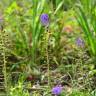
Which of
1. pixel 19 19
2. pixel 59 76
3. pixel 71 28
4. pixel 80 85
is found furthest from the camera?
pixel 71 28

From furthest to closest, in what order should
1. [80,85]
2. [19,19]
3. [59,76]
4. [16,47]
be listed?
[19,19]
[16,47]
[59,76]
[80,85]

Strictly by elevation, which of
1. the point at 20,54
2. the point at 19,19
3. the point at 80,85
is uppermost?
the point at 19,19

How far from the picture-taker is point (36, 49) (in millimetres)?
4176

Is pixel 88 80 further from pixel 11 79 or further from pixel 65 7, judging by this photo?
pixel 65 7

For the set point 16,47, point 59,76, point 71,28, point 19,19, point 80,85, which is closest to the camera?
point 80,85

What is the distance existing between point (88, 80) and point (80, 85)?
8 cm

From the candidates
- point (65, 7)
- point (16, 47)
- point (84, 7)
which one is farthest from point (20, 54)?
point (65, 7)

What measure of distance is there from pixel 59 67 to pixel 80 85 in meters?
0.48

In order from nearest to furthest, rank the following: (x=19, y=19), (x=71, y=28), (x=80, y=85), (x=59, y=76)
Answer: (x=80, y=85) < (x=59, y=76) < (x=19, y=19) < (x=71, y=28)

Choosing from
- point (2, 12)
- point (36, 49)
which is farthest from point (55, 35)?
point (2, 12)

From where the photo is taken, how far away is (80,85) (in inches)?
143

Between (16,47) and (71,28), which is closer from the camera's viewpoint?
(16,47)

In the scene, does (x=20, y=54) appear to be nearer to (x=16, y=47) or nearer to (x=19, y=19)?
(x=16, y=47)

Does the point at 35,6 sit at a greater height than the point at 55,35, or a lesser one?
greater
